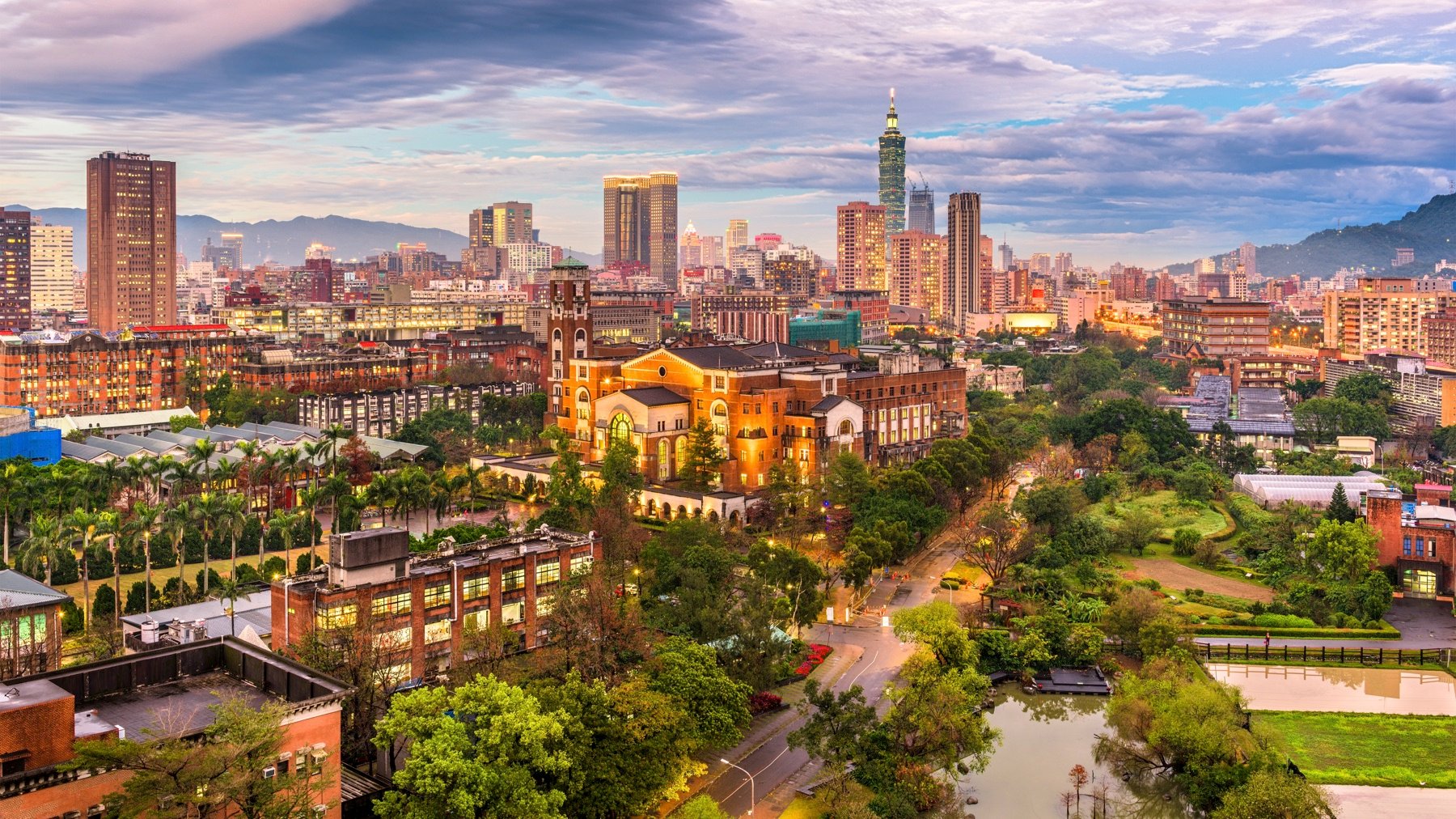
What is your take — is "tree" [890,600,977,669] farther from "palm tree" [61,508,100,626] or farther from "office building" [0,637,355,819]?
"palm tree" [61,508,100,626]

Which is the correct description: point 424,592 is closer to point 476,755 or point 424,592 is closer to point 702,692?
point 702,692

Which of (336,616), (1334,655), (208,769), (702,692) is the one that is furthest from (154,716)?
(1334,655)

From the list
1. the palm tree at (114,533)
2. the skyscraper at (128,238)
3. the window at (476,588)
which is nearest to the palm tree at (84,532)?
the palm tree at (114,533)

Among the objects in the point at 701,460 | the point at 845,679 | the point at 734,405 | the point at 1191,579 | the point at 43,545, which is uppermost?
the point at 734,405

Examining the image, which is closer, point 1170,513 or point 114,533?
point 114,533

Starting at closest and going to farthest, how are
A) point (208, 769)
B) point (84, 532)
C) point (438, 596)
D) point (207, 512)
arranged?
point (208, 769) < point (438, 596) < point (84, 532) < point (207, 512)

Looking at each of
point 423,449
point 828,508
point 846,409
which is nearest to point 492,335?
point 423,449

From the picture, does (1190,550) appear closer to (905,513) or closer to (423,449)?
(905,513)
